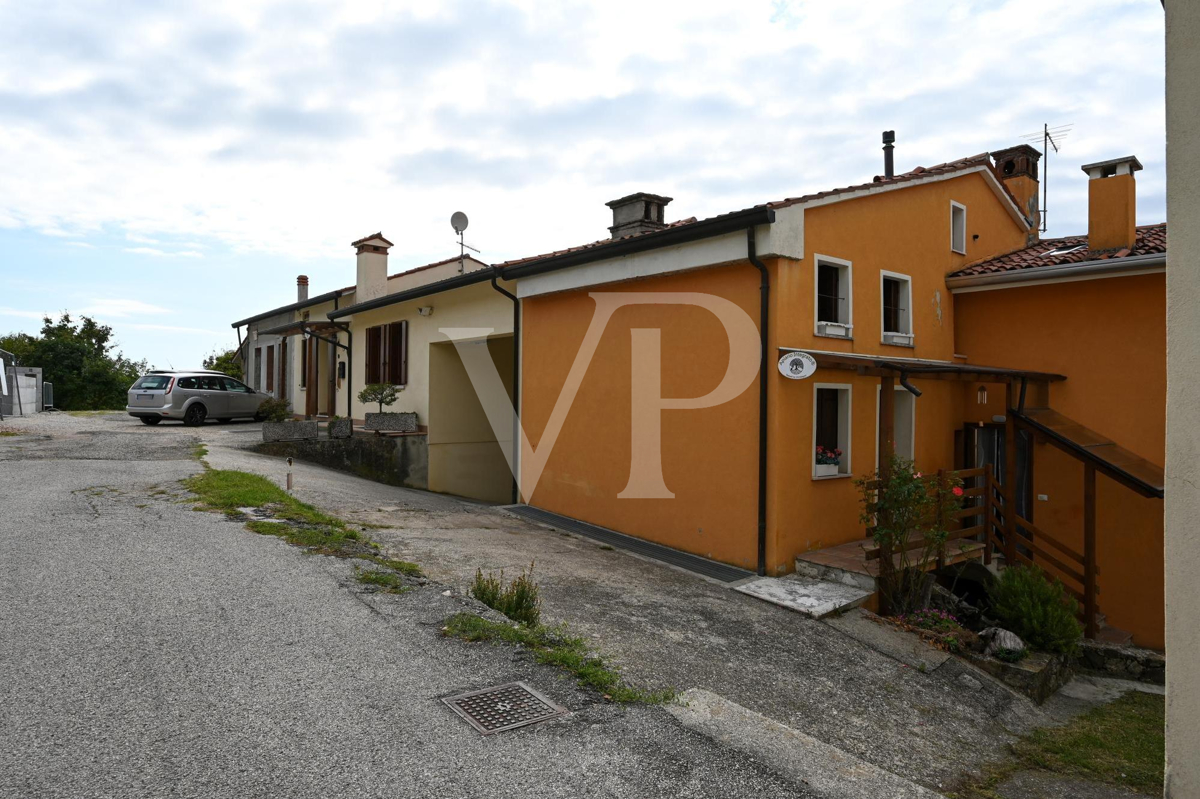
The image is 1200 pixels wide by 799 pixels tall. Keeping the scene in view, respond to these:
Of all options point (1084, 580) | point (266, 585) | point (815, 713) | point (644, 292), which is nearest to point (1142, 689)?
point (1084, 580)

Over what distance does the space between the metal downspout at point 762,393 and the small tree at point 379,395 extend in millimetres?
9163

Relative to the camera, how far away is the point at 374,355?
55.5 feet

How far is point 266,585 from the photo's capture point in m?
5.77

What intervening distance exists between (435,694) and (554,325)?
790cm

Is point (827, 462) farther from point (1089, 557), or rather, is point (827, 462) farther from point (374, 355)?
point (374, 355)

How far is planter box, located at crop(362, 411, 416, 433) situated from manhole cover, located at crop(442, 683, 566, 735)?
10.9 m

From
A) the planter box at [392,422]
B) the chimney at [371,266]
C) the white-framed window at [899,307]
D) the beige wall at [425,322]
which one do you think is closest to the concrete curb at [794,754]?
the white-framed window at [899,307]

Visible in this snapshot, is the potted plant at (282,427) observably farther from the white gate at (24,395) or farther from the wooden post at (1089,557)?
the wooden post at (1089,557)

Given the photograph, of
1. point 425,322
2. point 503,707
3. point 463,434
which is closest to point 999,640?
point 503,707

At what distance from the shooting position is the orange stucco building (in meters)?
8.47

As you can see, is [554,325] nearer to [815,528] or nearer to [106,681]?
[815,528]

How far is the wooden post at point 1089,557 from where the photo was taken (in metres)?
9.33

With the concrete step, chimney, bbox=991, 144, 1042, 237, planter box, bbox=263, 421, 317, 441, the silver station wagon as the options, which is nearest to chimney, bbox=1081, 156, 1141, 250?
chimney, bbox=991, 144, 1042, 237

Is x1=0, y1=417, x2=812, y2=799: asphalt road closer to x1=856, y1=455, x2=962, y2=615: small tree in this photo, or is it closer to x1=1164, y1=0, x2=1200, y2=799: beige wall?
x1=1164, y1=0, x2=1200, y2=799: beige wall
